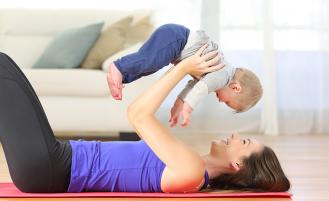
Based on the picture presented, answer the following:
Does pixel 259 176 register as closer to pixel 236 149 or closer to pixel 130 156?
pixel 236 149

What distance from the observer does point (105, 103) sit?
4395mm

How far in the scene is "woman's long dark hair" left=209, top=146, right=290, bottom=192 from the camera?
254cm

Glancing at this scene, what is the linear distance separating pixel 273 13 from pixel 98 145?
10.4 feet

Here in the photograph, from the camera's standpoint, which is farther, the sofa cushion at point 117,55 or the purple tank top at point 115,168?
the sofa cushion at point 117,55

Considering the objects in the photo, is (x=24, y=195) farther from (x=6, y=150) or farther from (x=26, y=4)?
(x=26, y=4)

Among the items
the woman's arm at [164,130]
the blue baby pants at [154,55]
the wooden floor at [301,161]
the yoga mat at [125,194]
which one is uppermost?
the blue baby pants at [154,55]

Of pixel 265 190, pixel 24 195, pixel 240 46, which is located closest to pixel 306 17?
pixel 240 46

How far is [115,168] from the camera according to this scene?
8.26 ft

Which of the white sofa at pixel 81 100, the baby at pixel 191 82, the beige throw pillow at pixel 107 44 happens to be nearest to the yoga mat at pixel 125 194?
the baby at pixel 191 82

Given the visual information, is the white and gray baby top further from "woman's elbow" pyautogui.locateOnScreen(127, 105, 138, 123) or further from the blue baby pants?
"woman's elbow" pyautogui.locateOnScreen(127, 105, 138, 123)

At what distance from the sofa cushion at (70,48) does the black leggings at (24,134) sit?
2252 millimetres

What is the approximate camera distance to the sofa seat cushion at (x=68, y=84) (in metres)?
4.38

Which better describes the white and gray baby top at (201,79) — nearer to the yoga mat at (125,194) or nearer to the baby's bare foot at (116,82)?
the baby's bare foot at (116,82)

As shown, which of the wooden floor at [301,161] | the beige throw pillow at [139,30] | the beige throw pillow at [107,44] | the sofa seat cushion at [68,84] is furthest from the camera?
the beige throw pillow at [139,30]
